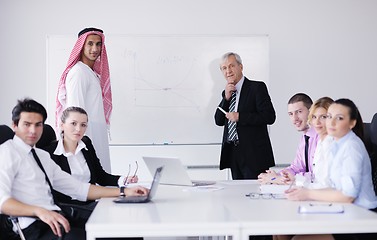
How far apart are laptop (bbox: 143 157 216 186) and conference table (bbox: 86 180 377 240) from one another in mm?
534

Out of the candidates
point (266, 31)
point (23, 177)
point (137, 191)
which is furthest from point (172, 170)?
point (266, 31)

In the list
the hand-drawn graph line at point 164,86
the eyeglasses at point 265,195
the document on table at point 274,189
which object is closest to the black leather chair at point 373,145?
the document on table at point 274,189

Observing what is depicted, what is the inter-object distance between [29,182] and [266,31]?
3.34 meters

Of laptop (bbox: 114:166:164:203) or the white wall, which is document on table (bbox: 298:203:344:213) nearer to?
laptop (bbox: 114:166:164:203)

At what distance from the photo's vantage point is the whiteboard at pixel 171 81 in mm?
5324

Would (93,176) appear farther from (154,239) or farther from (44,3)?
(44,3)

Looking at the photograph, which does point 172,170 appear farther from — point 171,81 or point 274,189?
point 171,81

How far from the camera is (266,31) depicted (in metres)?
5.51

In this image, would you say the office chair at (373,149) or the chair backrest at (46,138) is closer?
the office chair at (373,149)

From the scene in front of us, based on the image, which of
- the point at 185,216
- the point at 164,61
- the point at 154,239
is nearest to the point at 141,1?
the point at 164,61

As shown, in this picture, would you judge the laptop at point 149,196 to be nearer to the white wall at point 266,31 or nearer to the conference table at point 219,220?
the conference table at point 219,220

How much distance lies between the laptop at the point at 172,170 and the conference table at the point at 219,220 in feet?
1.75

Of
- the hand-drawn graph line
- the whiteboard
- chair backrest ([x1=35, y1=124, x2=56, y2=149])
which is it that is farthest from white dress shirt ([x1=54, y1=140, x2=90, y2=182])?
the hand-drawn graph line

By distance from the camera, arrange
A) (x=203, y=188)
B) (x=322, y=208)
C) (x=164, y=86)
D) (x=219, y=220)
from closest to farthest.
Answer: (x=219, y=220) < (x=322, y=208) < (x=203, y=188) < (x=164, y=86)
